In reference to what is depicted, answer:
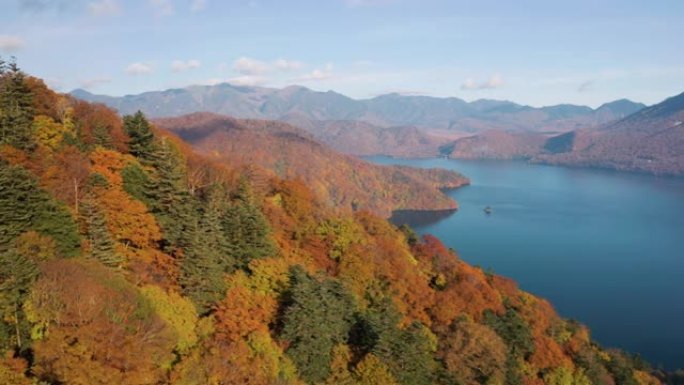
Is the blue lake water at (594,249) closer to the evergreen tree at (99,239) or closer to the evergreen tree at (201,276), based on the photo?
the evergreen tree at (201,276)

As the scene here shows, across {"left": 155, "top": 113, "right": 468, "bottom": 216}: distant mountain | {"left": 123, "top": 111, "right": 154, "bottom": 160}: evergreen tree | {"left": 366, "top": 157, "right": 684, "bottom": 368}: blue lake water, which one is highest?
{"left": 123, "top": 111, "right": 154, "bottom": 160}: evergreen tree

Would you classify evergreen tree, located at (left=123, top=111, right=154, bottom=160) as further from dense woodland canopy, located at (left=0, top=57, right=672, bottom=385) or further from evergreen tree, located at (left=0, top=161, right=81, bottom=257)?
evergreen tree, located at (left=0, top=161, right=81, bottom=257)

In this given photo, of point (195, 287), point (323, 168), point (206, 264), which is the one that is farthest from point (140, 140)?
point (323, 168)

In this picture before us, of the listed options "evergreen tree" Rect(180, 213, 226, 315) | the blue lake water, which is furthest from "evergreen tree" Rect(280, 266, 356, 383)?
the blue lake water

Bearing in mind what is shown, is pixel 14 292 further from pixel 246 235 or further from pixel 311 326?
pixel 246 235

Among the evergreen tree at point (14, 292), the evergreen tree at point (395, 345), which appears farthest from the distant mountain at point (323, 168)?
the evergreen tree at point (14, 292)

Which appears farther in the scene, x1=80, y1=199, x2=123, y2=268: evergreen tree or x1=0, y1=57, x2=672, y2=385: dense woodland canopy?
x1=80, y1=199, x2=123, y2=268: evergreen tree

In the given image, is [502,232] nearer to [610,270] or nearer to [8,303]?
[610,270]

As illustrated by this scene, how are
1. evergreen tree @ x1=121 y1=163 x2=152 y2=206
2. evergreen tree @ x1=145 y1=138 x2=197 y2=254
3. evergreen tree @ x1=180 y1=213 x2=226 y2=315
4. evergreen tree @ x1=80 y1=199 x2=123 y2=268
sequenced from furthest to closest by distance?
evergreen tree @ x1=121 y1=163 x2=152 y2=206
evergreen tree @ x1=145 y1=138 x2=197 y2=254
evergreen tree @ x1=180 y1=213 x2=226 y2=315
evergreen tree @ x1=80 y1=199 x2=123 y2=268
